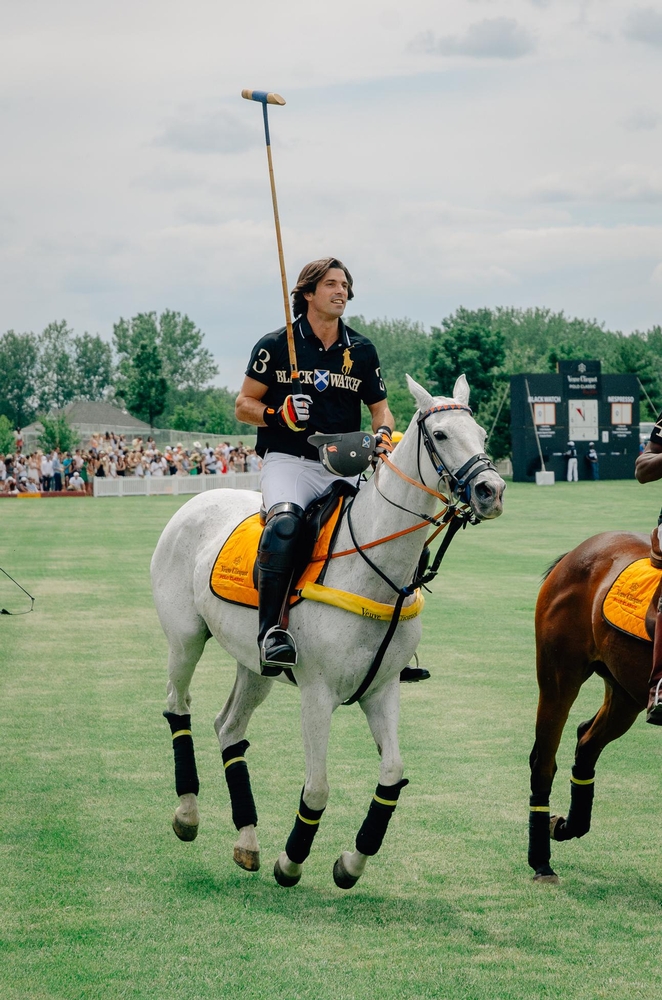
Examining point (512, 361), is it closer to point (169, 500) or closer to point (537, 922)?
point (169, 500)

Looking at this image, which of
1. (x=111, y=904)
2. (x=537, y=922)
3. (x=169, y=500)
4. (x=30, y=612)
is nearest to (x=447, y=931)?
(x=537, y=922)

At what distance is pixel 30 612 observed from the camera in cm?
1572

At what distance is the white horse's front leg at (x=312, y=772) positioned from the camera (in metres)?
5.77

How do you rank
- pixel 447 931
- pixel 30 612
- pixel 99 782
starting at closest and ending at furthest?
pixel 447 931 → pixel 99 782 → pixel 30 612

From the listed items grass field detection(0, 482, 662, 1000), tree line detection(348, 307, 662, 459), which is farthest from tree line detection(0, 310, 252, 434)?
grass field detection(0, 482, 662, 1000)

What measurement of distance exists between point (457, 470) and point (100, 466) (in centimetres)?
4373

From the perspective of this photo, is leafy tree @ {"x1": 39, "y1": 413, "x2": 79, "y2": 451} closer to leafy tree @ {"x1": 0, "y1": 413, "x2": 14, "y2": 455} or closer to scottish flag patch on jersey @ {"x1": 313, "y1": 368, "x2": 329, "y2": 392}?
leafy tree @ {"x1": 0, "y1": 413, "x2": 14, "y2": 455}

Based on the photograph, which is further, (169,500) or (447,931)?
(169,500)

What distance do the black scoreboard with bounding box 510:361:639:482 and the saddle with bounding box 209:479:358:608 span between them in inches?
1680

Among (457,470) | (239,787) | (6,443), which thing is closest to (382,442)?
(457,470)

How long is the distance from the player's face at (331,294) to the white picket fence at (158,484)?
129 ft

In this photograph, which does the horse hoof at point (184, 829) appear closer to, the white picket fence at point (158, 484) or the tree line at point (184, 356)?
the white picket fence at point (158, 484)

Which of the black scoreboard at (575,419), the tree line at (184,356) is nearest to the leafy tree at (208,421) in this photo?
the tree line at (184,356)

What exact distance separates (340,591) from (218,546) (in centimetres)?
125
